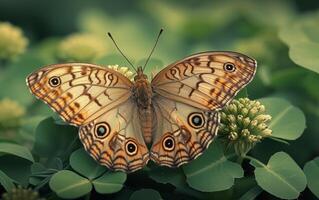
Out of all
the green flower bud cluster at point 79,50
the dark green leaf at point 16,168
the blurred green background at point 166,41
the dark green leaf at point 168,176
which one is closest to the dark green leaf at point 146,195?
the dark green leaf at point 168,176

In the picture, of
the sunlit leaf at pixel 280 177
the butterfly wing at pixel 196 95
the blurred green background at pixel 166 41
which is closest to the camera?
the sunlit leaf at pixel 280 177

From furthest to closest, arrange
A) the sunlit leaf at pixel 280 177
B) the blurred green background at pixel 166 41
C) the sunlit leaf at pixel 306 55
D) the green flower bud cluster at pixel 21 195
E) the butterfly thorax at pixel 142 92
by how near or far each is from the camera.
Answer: the blurred green background at pixel 166 41 < the sunlit leaf at pixel 306 55 < the butterfly thorax at pixel 142 92 < the sunlit leaf at pixel 280 177 < the green flower bud cluster at pixel 21 195

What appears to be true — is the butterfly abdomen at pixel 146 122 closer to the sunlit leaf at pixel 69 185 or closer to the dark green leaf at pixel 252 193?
the sunlit leaf at pixel 69 185

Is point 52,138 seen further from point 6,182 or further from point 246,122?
point 246,122

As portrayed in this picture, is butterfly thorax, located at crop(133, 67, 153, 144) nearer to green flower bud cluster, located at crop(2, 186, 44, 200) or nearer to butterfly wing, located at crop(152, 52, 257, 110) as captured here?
A: butterfly wing, located at crop(152, 52, 257, 110)

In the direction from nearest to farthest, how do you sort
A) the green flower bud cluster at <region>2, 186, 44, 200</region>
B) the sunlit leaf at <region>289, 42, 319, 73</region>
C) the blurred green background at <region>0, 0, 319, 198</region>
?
1. the green flower bud cluster at <region>2, 186, 44, 200</region>
2. the sunlit leaf at <region>289, 42, 319, 73</region>
3. the blurred green background at <region>0, 0, 319, 198</region>

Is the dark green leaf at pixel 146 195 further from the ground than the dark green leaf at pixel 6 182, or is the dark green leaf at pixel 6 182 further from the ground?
the dark green leaf at pixel 6 182

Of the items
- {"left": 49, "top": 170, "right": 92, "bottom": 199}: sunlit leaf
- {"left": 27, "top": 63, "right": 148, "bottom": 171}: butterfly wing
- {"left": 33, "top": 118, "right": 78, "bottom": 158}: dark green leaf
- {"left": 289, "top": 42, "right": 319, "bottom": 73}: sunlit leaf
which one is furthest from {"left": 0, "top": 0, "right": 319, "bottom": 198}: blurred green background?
{"left": 49, "top": 170, "right": 92, "bottom": 199}: sunlit leaf
